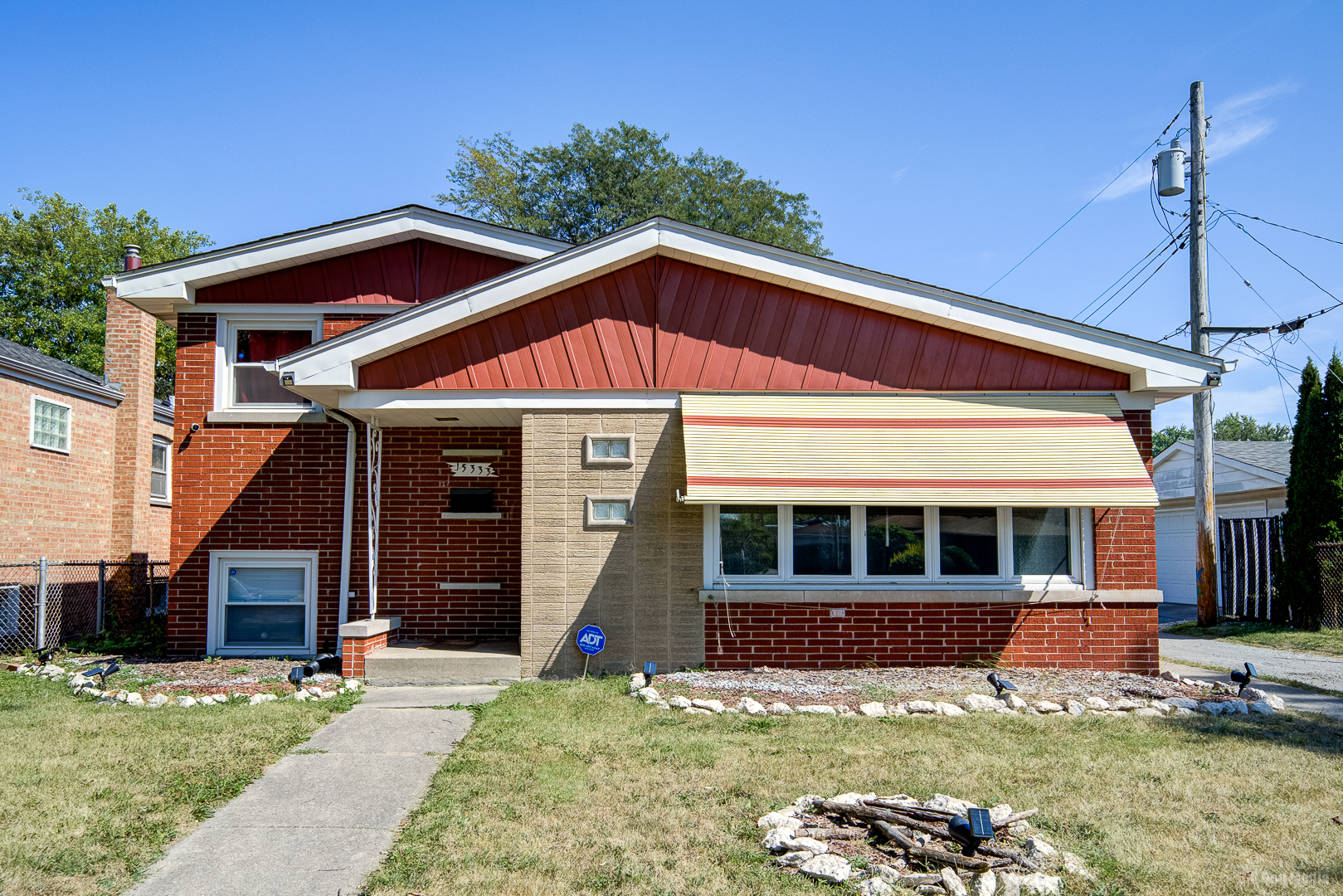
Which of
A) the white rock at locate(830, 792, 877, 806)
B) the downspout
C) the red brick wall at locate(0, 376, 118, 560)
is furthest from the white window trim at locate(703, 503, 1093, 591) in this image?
the red brick wall at locate(0, 376, 118, 560)

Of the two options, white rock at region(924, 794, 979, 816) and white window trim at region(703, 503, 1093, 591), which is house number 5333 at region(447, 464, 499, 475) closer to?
white window trim at region(703, 503, 1093, 591)

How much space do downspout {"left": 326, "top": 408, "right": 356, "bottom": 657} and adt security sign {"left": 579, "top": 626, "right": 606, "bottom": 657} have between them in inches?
133

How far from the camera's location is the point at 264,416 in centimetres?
1132

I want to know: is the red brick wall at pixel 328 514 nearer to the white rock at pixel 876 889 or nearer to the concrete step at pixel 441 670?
the concrete step at pixel 441 670

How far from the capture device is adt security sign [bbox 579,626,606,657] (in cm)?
952

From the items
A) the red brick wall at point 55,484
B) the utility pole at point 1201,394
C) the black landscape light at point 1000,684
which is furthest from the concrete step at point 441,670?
the utility pole at point 1201,394

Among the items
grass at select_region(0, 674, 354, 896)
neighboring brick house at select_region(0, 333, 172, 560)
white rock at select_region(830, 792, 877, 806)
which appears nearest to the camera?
grass at select_region(0, 674, 354, 896)

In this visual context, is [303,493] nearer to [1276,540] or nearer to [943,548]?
[943,548]

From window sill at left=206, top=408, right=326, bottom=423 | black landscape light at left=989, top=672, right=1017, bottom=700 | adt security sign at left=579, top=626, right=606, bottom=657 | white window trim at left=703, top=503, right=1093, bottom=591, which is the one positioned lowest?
black landscape light at left=989, top=672, right=1017, bottom=700

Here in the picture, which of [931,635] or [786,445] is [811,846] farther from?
[931,635]

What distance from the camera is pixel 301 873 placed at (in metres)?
4.75

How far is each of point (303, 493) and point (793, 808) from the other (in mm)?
8082

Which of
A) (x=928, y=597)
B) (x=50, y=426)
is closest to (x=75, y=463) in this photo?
(x=50, y=426)

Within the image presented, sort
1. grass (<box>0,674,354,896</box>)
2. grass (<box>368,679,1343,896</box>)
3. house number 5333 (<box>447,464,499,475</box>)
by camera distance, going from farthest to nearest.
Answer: house number 5333 (<box>447,464,499,475</box>), grass (<box>0,674,354,896</box>), grass (<box>368,679,1343,896</box>)
